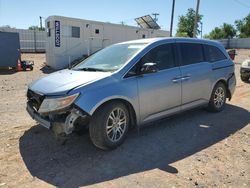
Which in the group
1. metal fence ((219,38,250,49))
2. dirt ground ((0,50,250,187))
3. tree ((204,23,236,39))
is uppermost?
tree ((204,23,236,39))

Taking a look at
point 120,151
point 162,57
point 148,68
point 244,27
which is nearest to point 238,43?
point 244,27

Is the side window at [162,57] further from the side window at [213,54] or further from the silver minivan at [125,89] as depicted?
the side window at [213,54]

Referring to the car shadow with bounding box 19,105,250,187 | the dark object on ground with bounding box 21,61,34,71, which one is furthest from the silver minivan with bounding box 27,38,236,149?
the dark object on ground with bounding box 21,61,34,71

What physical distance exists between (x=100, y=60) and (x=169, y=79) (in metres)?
1.36

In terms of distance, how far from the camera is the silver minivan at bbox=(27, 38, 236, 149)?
4.07 metres

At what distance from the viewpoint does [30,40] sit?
30.8 m

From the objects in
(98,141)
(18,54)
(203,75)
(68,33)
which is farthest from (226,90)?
(68,33)

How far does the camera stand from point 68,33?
19.4m

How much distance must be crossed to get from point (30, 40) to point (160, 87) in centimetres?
2866

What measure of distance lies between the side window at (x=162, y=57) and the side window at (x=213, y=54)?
4.35ft

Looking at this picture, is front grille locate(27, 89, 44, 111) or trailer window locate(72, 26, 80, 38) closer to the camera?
front grille locate(27, 89, 44, 111)

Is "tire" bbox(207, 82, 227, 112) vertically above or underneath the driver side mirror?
underneath

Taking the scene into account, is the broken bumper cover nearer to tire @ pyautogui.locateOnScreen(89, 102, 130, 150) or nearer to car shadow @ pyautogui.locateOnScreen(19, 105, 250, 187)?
car shadow @ pyautogui.locateOnScreen(19, 105, 250, 187)

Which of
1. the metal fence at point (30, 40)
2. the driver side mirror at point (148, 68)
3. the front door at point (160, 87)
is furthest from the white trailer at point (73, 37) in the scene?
the driver side mirror at point (148, 68)
